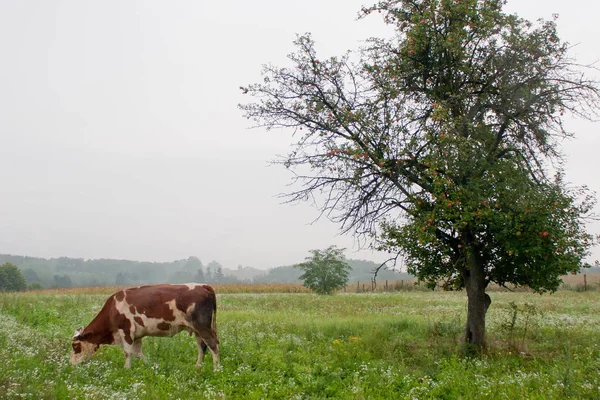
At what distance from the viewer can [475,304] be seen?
13.9m

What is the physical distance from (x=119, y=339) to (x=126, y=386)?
2.92 metres

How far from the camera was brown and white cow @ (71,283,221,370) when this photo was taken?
1235 cm

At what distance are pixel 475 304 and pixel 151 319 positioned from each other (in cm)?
914

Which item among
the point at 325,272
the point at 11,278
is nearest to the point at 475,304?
the point at 325,272

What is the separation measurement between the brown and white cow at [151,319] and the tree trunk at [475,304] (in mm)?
7320

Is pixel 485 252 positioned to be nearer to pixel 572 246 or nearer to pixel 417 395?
pixel 572 246

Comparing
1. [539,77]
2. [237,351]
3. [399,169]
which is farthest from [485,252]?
[237,351]

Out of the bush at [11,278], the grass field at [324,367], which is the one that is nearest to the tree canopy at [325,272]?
the grass field at [324,367]

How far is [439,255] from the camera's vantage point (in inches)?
588

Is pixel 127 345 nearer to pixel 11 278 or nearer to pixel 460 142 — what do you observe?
pixel 460 142

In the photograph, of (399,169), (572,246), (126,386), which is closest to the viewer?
(126,386)

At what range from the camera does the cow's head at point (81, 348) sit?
12134mm

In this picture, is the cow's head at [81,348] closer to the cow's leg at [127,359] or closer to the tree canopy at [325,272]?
the cow's leg at [127,359]

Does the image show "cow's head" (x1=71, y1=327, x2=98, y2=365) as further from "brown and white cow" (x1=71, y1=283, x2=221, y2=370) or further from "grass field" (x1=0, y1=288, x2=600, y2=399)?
"grass field" (x1=0, y1=288, x2=600, y2=399)
